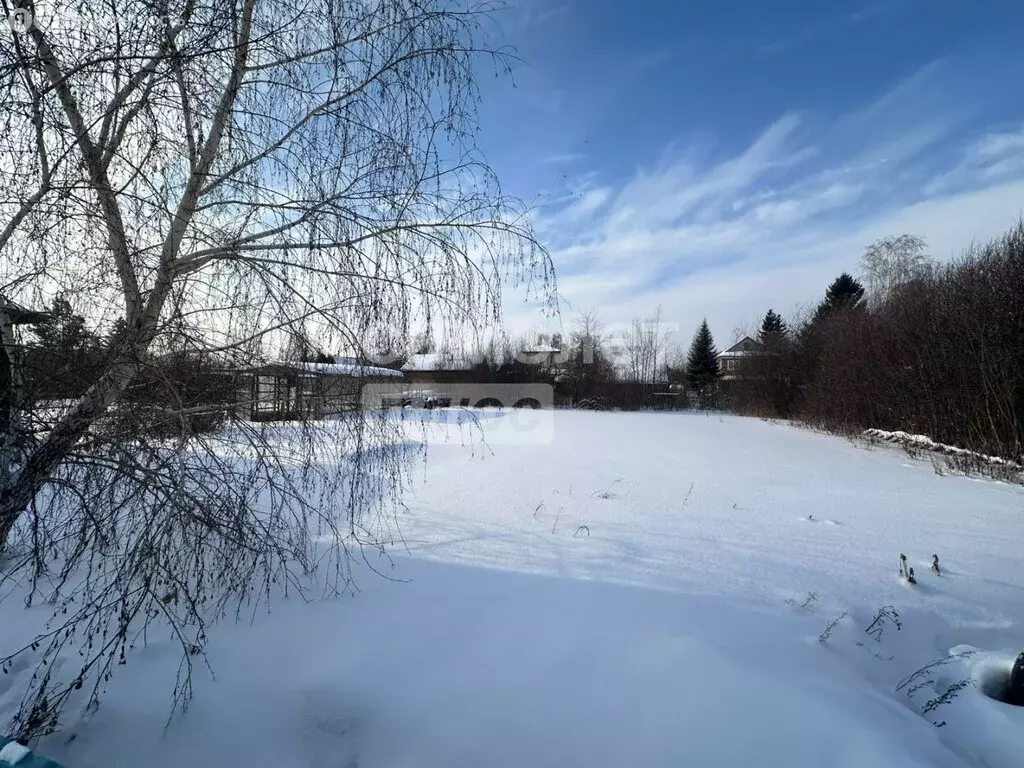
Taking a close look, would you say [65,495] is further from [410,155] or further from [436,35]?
[436,35]

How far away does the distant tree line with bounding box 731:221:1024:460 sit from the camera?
7418mm

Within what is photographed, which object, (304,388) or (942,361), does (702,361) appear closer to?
(942,361)

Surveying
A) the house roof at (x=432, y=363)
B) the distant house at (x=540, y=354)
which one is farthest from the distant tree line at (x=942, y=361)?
the house roof at (x=432, y=363)

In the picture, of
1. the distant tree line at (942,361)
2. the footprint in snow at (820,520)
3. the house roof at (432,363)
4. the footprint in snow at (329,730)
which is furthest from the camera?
the distant tree line at (942,361)

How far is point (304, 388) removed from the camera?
207 cm

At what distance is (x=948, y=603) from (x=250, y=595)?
13.3ft

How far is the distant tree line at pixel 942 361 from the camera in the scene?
742 centimetres

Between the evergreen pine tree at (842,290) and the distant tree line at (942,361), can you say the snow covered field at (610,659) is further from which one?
the evergreen pine tree at (842,290)

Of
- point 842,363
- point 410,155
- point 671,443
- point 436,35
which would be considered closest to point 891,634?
point 410,155

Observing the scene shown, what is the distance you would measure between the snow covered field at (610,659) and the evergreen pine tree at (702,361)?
92.7ft

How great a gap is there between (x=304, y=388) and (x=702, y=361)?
32836 millimetres

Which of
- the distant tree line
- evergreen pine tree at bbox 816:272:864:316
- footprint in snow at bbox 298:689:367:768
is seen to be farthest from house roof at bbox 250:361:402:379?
evergreen pine tree at bbox 816:272:864:316

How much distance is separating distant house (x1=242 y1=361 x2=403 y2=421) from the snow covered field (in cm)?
61

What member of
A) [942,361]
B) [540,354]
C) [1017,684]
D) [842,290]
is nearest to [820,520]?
[1017,684]
